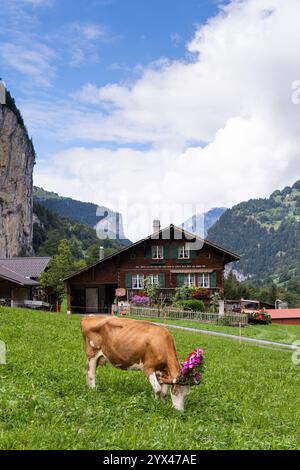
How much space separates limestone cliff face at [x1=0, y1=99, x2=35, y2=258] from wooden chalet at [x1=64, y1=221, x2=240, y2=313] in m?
73.6

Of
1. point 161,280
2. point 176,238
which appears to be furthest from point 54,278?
point 176,238

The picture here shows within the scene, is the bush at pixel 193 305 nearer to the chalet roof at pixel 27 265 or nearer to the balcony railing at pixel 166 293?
the balcony railing at pixel 166 293

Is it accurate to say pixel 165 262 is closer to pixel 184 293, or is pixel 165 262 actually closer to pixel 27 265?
pixel 184 293

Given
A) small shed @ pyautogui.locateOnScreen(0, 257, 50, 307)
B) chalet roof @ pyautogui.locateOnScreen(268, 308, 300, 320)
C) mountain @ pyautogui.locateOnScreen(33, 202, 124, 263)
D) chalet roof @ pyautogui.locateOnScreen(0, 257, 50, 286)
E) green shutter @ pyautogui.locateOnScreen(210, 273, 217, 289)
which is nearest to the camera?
small shed @ pyautogui.locateOnScreen(0, 257, 50, 307)

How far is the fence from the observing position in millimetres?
40188

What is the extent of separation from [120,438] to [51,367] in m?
5.71

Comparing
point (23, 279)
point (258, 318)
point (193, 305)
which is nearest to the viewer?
point (193, 305)

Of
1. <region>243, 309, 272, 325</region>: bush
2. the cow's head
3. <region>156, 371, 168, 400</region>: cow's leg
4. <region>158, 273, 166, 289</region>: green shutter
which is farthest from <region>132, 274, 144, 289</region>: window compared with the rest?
the cow's head

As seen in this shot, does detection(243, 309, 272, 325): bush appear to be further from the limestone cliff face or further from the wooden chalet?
the limestone cliff face

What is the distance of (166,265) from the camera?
168 ft

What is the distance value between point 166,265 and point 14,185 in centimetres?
8767

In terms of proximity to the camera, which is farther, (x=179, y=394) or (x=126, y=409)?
(x=179, y=394)

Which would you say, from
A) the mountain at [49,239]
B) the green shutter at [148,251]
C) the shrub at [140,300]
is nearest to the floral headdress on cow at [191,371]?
the shrub at [140,300]

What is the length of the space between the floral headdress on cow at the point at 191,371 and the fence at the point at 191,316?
1206 inches
